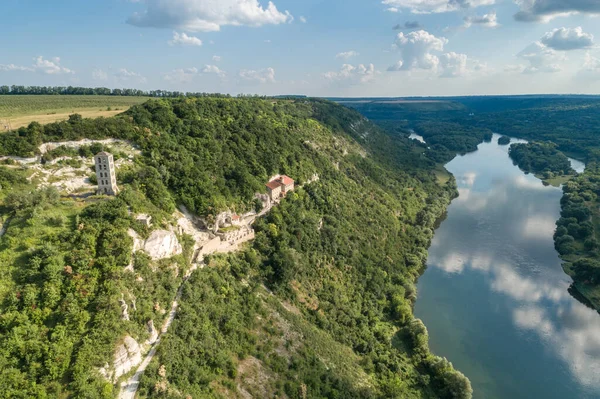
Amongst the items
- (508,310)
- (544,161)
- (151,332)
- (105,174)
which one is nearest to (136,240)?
(151,332)

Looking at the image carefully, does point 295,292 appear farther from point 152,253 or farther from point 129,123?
point 129,123

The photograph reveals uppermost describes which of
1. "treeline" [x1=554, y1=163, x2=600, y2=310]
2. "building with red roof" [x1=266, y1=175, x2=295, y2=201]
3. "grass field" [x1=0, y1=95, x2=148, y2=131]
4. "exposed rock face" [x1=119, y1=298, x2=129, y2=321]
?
"grass field" [x1=0, y1=95, x2=148, y2=131]

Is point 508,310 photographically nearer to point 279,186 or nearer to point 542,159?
point 279,186

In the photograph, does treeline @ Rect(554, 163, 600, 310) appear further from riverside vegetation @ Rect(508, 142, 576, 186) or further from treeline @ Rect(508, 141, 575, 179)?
treeline @ Rect(508, 141, 575, 179)

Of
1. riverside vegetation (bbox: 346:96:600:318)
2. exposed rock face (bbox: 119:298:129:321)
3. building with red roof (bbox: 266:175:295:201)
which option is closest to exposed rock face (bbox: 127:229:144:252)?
exposed rock face (bbox: 119:298:129:321)

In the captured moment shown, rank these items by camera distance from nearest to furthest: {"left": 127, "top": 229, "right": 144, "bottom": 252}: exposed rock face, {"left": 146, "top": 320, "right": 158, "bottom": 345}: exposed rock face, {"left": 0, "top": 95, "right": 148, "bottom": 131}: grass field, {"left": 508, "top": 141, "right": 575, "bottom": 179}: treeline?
{"left": 146, "top": 320, "right": 158, "bottom": 345}: exposed rock face < {"left": 127, "top": 229, "right": 144, "bottom": 252}: exposed rock face < {"left": 0, "top": 95, "right": 148, "bottom": 131}: grass field < {"left": 508, "top": 141, "right": 575, "bottom": 179}: treeline

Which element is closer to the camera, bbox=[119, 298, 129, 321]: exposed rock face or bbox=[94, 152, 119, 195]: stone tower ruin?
bbox=[119, 298, 129, 321]: exposed rock face
